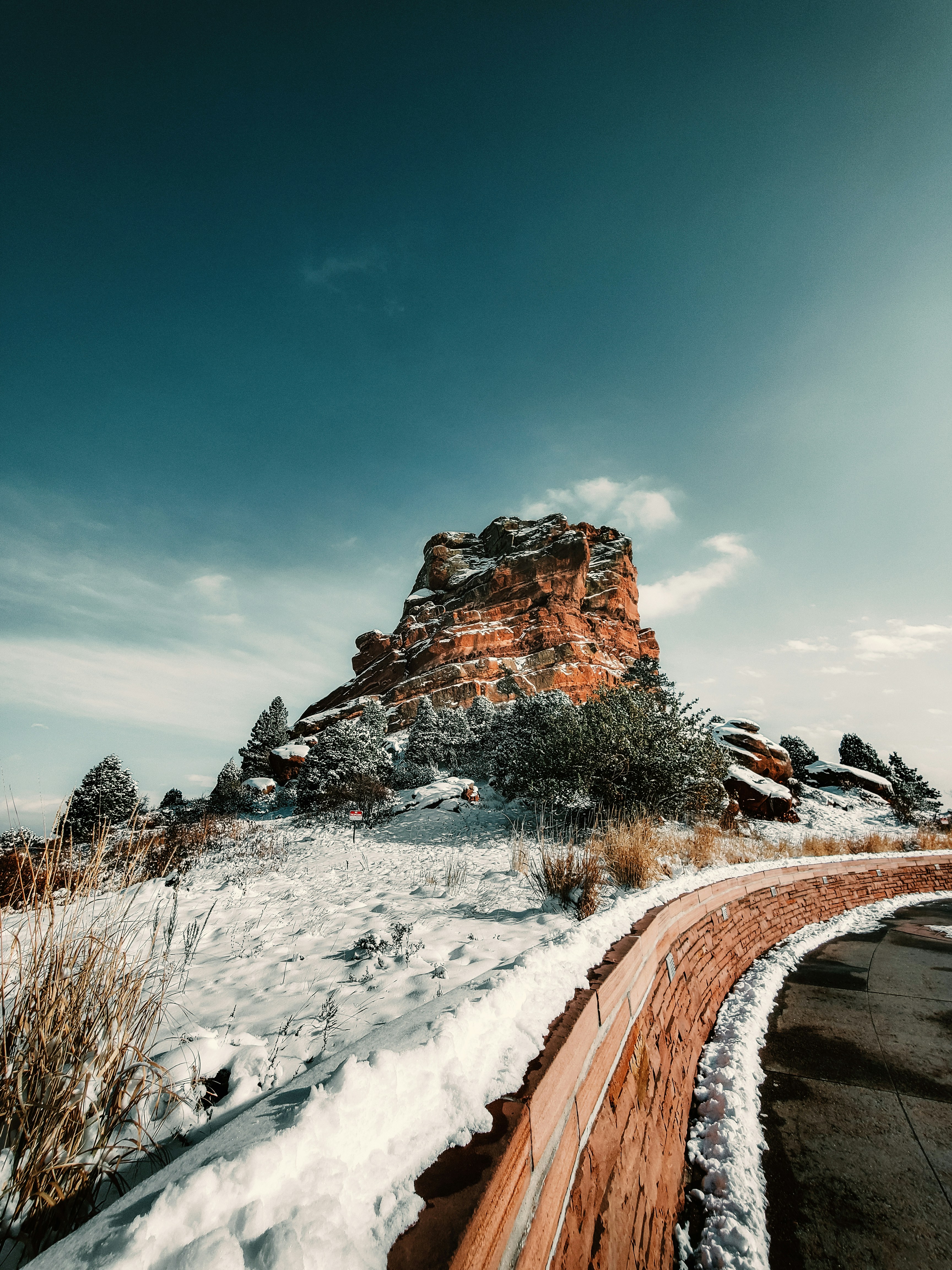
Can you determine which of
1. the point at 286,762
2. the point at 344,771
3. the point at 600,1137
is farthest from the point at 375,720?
the point at 600,1137

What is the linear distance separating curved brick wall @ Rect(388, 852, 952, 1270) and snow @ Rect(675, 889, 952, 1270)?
0.09 m

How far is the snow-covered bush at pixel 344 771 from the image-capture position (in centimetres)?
1372

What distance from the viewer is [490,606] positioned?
7775 centimetres

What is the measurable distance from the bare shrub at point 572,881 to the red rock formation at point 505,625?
50.7 m

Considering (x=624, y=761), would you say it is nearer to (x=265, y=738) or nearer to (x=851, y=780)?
(x=851, y=780)

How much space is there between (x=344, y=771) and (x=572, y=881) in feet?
43.2

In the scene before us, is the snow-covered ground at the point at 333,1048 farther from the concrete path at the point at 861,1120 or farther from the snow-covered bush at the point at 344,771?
the snow-covered bush at the point at 344,771

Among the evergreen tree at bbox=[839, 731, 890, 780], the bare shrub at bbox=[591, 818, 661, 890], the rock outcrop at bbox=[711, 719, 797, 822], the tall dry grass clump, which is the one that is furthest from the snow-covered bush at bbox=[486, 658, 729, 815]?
the evergreen tree at bbox=[839, 731, 890, 780]

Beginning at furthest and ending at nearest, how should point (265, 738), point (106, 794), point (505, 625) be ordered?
point (505, 625) → point (265, 738) → point (106, 794)

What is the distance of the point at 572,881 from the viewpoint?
429 cm

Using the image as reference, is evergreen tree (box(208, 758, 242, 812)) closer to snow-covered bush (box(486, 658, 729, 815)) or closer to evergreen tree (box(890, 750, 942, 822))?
snow-covered bush (box(486, 658, 729, 815))

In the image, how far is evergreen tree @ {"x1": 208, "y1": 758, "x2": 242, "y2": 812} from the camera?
17.9m

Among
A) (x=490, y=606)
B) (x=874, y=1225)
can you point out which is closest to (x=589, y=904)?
(x=874, y=1225)

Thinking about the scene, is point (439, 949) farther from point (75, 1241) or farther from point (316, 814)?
point (316, 814)
